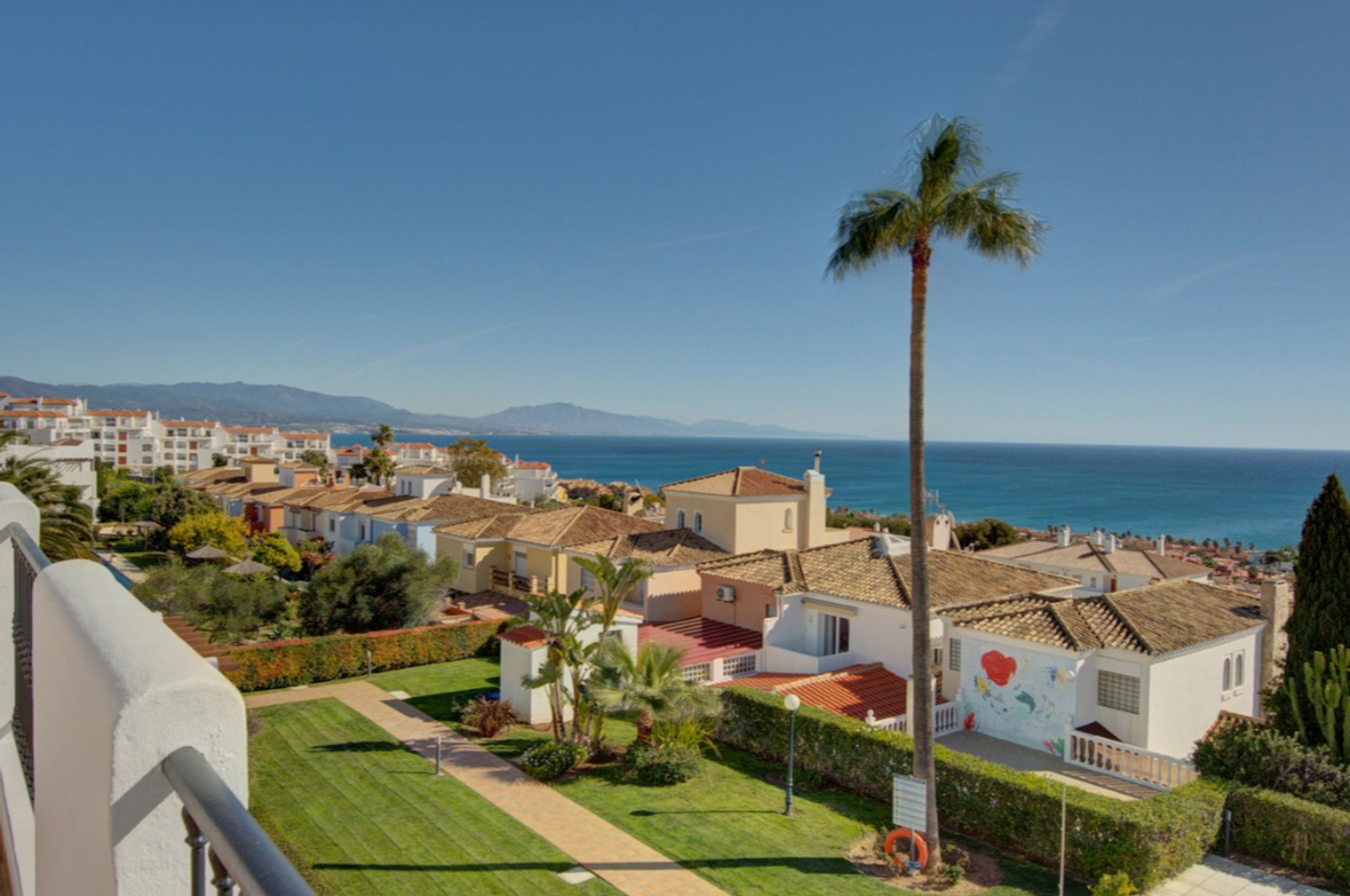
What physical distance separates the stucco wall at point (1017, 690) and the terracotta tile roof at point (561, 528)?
18.1 metres

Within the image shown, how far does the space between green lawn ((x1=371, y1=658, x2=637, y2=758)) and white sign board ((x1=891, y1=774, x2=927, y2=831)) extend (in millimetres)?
8302

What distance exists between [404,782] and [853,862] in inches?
392

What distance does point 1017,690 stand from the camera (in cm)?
2164

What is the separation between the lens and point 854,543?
31.4 m

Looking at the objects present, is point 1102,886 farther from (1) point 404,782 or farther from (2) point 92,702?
(2) point 92,702

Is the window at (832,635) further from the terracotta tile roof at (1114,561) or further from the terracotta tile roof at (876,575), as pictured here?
the terracotta tile roof at (1114,561)

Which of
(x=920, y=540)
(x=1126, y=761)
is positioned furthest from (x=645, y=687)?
(x=1126, y=761)

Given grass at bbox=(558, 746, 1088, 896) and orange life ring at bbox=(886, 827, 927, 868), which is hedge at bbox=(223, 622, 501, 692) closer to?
grass at bbox=(558, 746, 1088, 896)

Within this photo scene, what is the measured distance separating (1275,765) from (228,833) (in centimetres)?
2115

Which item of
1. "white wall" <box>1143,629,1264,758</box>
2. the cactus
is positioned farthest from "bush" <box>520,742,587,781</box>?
the cactus

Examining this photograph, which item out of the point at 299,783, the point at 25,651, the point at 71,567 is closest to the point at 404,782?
the point at 299,783

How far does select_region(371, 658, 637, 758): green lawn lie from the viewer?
70.9 feet

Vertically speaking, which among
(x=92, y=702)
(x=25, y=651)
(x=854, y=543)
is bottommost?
(x=854, y=543)

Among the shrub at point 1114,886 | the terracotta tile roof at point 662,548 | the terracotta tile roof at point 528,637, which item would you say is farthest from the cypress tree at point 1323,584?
the terracotta tile roof at point 528,637
